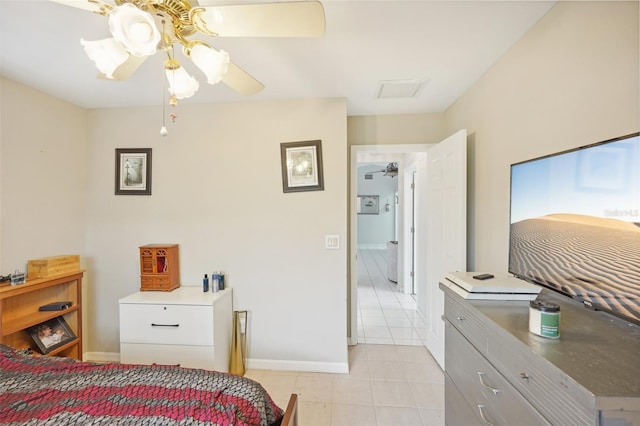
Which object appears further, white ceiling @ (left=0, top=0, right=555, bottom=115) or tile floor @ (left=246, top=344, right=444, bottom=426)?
tile floor @ (left=246, top=344, right=444, bottom=426)

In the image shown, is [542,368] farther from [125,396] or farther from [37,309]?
Result: [37,309]

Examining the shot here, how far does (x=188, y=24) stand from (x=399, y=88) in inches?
64.9

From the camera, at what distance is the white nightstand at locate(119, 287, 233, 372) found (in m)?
2.02

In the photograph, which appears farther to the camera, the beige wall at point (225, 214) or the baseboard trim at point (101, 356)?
the baseboard trim at point (101, 356)

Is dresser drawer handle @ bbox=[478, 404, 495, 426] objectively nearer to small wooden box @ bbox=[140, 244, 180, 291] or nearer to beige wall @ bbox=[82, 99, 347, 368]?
beige wall @ bbox=[82, 99, 347, 368]

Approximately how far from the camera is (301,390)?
207cm

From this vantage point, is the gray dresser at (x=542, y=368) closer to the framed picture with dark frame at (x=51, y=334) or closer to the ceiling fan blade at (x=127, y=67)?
the ceiling fan blade at (x=127, y=67)

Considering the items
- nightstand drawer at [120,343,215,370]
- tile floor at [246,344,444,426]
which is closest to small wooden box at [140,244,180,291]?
nightstand drawer at [120,343,215,370]

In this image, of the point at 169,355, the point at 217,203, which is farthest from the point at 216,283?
the point at 217,203

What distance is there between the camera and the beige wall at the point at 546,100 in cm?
99

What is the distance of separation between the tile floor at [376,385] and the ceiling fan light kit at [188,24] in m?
2.21

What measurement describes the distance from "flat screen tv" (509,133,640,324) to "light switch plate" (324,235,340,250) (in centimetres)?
132

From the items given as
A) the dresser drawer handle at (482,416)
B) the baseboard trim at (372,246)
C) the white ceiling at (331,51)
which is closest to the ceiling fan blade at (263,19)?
the white ceiling at (331,51)

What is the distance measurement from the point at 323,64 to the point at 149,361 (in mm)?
2604
